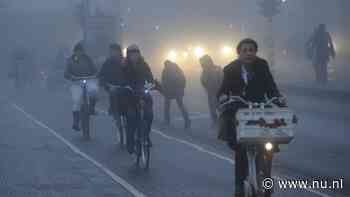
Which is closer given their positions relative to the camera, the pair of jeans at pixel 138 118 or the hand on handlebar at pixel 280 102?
the hand on handlebar at pixel 280 102

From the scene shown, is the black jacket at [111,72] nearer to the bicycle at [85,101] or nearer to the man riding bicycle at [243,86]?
the bicycle at [85,101]

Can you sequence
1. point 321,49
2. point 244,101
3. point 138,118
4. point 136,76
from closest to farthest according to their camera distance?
point 244,101
point 138,118
point 136,76
point 321,49

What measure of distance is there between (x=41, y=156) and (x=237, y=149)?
6821 millimetres

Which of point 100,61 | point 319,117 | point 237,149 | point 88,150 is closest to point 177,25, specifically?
point 100,61

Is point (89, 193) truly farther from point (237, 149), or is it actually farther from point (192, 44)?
point (192, 44)

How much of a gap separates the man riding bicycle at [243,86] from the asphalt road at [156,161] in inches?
71.0

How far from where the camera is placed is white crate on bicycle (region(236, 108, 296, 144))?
24.7 ft

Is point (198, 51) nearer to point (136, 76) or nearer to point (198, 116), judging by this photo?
point (198, 116)

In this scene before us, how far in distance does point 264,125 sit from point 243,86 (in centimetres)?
77

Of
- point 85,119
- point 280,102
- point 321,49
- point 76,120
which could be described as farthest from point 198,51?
point 280,102

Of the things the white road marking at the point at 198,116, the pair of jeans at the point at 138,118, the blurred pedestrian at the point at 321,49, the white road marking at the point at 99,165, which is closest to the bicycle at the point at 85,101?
the white road marking at the point at 99,165

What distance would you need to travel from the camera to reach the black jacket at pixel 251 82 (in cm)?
820

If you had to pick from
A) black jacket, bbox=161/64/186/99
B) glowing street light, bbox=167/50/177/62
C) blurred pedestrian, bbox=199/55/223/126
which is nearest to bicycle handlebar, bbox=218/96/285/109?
blurred pedestrian, bbox=199/55/223/126

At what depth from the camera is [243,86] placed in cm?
821
